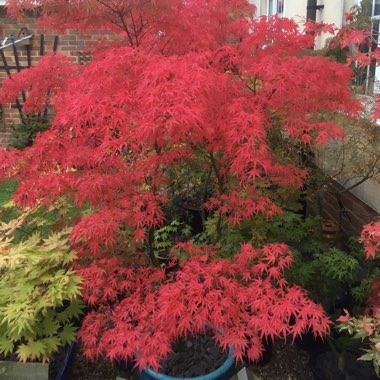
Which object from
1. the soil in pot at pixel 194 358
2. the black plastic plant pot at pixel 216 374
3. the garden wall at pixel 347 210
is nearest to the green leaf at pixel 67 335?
the black plastic plant pot at pixel 216 374

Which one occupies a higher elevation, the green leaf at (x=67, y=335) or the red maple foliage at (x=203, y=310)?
the red maple foliage at (x=203, y=310)

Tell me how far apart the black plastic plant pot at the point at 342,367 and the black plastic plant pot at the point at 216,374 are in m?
0.67

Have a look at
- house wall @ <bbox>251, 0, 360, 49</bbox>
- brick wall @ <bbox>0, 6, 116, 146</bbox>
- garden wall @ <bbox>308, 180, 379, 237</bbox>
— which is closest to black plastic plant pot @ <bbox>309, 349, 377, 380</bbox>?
garden wall @ <bbox>308, 180, 379, 237</bbox>

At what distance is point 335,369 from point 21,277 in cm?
217

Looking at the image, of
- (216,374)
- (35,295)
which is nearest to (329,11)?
(216,374)

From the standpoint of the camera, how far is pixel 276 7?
22.0ft

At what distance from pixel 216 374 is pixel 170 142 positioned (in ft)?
4.45

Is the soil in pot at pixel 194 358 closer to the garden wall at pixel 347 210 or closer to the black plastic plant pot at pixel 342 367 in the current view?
the black plastic plant pot at pixel 342 367

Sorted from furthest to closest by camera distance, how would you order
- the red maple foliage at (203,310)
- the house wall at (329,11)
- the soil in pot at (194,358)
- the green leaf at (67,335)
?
the house wall at (329,11) < the green leaf at (67,335) < the soil in pot at (194,358) < the red maple foliage at (203,310)

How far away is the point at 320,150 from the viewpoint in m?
3.54

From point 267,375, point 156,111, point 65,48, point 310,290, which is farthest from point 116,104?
point 65,48

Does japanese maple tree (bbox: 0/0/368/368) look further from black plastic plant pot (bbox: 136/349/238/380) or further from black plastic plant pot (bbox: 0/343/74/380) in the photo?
black plastic plant pot (bbox: 0/343/74/380)

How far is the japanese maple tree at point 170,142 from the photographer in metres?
2.06

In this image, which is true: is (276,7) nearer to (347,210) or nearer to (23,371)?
(347,210)
